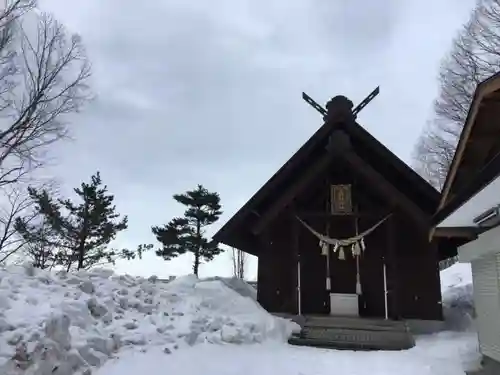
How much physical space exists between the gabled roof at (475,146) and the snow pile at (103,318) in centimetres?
460

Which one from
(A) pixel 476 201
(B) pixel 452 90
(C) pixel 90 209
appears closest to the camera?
(A) pixel 476 201

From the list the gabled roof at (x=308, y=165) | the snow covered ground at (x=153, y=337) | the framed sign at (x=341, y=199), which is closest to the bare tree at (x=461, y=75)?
the gabled roof at (x=308, y=165)

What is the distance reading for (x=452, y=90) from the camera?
18078mm

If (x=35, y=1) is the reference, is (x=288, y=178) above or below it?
below

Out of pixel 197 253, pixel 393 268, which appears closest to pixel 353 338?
pixel 393 268

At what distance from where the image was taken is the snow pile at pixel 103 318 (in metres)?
5.52

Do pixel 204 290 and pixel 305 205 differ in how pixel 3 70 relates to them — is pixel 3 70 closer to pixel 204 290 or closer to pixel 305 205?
pixel 204 290

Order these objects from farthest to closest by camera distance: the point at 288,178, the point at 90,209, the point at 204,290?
the point at 90,209 → the point at 288,178 → the point at 204,290

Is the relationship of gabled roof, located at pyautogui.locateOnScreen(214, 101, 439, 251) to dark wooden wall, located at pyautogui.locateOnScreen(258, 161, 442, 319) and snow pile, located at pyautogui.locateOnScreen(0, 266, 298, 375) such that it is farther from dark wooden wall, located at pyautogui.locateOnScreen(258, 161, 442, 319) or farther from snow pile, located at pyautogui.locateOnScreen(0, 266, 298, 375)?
snow pile, located at pyautogui.locateOnScreen(0, 266, 298, 375)

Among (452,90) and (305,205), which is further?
(452,90)

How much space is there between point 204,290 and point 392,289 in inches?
181

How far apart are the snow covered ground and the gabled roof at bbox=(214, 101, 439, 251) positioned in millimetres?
2613

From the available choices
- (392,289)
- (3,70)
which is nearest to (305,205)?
(392,289)

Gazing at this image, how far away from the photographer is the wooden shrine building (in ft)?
36.1
